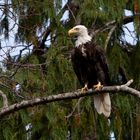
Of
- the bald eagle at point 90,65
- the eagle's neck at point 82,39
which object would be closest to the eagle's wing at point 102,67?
the bald eagle at point 90,65

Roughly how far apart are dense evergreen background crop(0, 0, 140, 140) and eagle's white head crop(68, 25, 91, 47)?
9 cm

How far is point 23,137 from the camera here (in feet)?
15.2

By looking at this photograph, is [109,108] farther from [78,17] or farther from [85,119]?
[78,17]

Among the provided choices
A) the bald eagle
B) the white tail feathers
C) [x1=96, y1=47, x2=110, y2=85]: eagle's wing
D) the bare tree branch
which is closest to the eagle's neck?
the bald eagle

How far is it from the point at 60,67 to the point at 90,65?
232mm

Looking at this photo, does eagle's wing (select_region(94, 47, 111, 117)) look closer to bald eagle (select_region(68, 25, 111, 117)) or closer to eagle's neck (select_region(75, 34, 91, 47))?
bald eagle (select_region(68, 25, 111, 117))

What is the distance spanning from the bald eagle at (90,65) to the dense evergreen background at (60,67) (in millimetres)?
59

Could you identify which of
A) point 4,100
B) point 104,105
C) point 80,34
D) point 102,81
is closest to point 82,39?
point 80,34

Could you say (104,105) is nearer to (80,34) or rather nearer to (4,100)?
(80,34)

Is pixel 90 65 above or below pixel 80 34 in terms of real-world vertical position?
below

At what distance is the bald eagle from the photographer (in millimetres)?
4789

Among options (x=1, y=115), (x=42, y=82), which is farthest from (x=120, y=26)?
(x=1, y=115)

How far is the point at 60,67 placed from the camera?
186 inches

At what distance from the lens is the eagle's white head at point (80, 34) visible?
4883 mm
